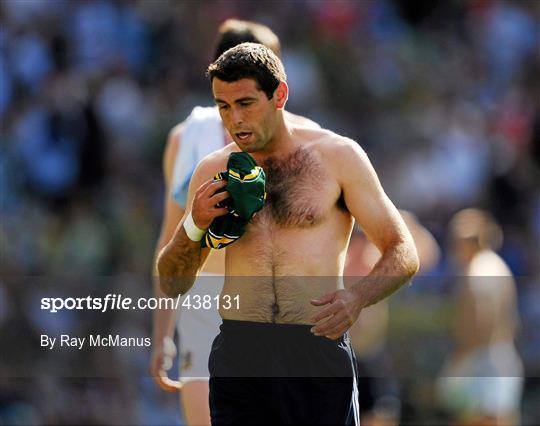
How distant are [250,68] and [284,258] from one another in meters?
0.68

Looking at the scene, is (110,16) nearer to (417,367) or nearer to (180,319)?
(417,367)

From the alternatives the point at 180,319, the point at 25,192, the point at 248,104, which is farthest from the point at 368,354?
the point at 248,104

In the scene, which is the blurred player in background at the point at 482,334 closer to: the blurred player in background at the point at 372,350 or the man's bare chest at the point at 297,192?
the blurred player in background at the point at 372,350

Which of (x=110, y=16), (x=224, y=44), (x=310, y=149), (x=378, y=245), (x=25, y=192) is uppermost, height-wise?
(x=110, y=16)

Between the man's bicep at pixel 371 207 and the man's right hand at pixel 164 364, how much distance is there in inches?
65.4

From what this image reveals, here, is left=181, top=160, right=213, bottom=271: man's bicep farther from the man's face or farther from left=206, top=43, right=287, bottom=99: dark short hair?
left=206, top=43, right=287, bottom=99: dark short hair

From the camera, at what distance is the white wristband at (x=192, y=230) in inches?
176

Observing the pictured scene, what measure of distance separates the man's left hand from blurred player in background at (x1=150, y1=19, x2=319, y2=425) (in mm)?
1281

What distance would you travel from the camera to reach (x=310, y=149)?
470cm

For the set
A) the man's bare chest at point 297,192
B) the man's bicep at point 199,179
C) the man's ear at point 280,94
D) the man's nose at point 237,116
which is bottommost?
the man's bare chest at point 297,192

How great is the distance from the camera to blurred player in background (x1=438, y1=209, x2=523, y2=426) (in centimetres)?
894

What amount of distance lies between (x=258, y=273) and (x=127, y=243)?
253 inches

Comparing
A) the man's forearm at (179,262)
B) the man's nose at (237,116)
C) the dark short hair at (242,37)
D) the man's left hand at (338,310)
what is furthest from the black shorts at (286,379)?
the dark short hair at (242,37)

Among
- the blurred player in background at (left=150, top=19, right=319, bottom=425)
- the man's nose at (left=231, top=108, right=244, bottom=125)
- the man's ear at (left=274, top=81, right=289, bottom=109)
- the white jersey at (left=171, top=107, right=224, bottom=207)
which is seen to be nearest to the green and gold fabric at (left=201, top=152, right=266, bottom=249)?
the man's nose at (left=231, top=108, right=244, bottom=125)
